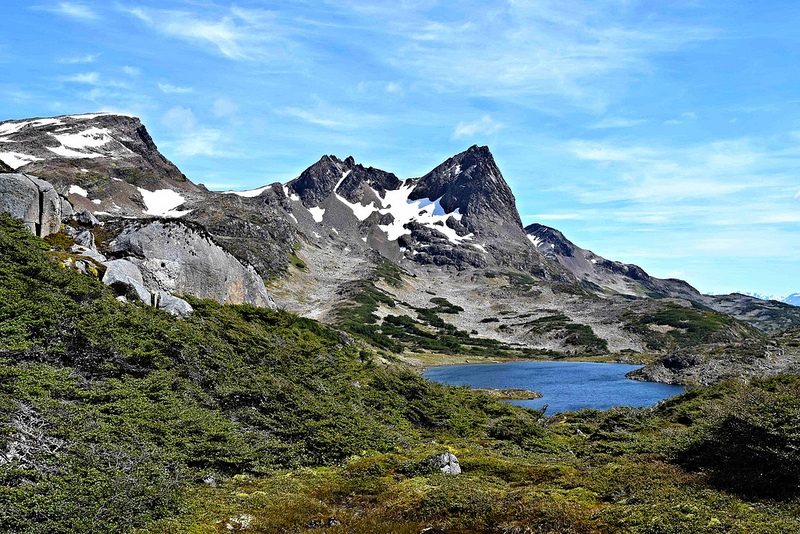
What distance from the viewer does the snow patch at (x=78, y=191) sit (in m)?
186

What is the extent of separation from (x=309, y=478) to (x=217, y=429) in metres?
4.63

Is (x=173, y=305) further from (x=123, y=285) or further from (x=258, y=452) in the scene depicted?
(x=258, y=452)

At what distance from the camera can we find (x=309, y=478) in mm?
17531

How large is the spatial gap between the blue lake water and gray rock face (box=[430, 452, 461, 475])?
46728 mm

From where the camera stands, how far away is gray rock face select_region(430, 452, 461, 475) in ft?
62.1

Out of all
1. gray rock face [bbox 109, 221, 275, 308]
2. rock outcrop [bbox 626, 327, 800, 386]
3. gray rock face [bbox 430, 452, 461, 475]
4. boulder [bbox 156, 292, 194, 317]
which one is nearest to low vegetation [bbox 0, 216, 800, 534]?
gray rock face [bbox 430, 452, 461, 475]

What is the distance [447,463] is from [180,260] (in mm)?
31331

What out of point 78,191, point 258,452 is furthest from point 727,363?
point 78,191

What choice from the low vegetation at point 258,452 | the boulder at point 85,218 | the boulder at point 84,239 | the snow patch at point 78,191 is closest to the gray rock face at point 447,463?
the low vegetation at point 258,452

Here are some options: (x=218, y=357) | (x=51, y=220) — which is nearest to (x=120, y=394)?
Result: (x=218, y=357)

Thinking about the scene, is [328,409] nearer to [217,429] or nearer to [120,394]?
[217,429]

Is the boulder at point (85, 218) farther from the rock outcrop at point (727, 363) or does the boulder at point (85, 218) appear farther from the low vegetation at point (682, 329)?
the low vegetation at point (682, 329)

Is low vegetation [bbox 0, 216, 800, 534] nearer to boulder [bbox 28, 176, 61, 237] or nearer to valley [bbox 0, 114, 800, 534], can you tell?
valley [bbox 0, 114, 800, 534]

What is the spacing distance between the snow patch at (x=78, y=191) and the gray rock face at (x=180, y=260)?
194m
